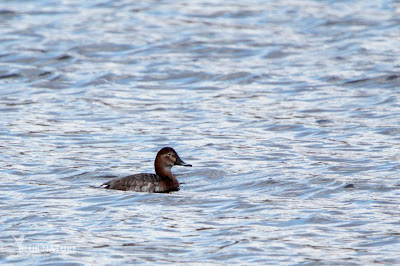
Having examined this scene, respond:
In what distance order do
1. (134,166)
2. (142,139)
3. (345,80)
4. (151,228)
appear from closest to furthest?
1. (151,228)
2. (134,166)
3. (142,139)
4. (345,80)

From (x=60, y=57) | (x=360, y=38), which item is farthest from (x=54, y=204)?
(x=360, y=38)

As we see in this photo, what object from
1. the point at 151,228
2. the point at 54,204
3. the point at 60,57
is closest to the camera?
the point at 151,228

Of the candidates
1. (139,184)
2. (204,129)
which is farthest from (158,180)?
(204,129)

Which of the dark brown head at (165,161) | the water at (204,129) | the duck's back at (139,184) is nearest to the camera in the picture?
the water at (204,129)

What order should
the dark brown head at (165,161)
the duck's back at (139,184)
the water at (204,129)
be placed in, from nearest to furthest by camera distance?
the water at (204,129)
the duck's back at (139,184)
the dark brown head at (165,161)

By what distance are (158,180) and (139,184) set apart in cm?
44

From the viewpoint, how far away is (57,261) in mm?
8086

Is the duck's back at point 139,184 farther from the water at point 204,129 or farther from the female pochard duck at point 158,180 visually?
the water at point 204,129

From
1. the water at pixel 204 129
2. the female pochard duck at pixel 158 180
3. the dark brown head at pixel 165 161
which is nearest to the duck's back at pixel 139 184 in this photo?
the female pochard duck at pixel 158 180

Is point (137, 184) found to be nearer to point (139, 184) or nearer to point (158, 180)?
point (139, 184)

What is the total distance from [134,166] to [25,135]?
273 cm

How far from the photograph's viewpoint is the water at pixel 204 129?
28.4 feet

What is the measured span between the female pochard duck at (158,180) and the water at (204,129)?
16 cm

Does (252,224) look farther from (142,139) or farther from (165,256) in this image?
(142,139)
